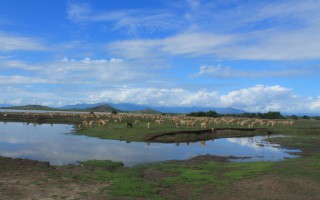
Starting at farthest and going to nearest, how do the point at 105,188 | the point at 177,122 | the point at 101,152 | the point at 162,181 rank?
the point at 177,122 → the point at 101,152 → the point at 162,181 → the point at 105,188

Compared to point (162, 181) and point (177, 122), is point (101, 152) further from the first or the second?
point (177, 122)

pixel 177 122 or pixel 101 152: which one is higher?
pixel 177 122

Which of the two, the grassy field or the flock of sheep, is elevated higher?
the flock of sheep

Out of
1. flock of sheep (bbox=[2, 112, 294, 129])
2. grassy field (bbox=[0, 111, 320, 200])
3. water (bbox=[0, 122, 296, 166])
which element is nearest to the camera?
grassy field (bbox=[0, 111, 320, 200])

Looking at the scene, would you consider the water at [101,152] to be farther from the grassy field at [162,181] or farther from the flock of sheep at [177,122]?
the flock of sheep at [177,122]

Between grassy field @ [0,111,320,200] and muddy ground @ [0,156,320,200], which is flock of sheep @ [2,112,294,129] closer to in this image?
grassy field @ [0,111,320,200]

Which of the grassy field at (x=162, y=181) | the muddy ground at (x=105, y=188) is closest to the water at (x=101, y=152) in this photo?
the grassy field at (x=162, y=181)

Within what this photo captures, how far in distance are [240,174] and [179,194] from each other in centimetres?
600

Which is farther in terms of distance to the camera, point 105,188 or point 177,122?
point 177,122

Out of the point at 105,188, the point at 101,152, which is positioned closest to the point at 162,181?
the point at 105,188

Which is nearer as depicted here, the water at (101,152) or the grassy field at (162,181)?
the grassy field at (162,181)

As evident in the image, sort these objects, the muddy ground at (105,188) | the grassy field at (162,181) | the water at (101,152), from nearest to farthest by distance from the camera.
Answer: the muddy ground at (105,188)
the grassy field at (162,181)
the water at (101,152)

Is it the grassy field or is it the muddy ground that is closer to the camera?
the muddy ground

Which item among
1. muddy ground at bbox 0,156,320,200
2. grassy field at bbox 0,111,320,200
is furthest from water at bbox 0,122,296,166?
muddy ground at bbox 0,156,320,200
